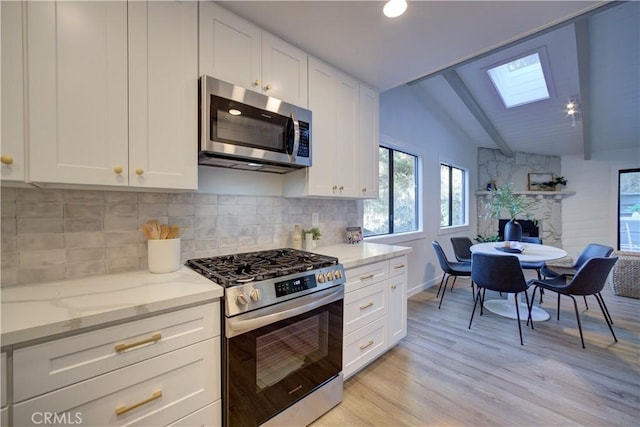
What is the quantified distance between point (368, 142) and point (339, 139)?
0.40 m

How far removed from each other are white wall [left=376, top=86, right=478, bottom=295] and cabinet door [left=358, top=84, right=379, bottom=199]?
0.78 m

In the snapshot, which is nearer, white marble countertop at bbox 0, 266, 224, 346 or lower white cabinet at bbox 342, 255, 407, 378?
white marble countertop at bbox 0, 266, 224, 346

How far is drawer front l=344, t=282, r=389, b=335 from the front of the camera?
5.89ft

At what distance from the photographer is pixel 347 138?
A: 2242mm

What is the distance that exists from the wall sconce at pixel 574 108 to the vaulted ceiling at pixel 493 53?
2.7 inches

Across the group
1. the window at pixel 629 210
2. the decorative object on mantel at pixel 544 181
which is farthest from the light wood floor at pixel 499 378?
the decorative object on mantel at pixel 544 181

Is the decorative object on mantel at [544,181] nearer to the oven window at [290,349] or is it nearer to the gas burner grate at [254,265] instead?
the gas burner grate at [254,265]

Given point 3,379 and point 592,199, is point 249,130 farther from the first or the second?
point 592,199

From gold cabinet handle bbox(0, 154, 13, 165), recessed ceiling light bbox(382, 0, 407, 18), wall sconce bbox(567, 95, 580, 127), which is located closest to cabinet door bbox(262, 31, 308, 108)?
recessed ceiling light bbox(382, 0, 407, 18)

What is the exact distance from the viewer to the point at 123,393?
0.98 meters

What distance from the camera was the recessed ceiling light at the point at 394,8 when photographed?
1.50 m

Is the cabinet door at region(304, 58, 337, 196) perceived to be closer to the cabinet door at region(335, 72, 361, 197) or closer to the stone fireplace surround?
the cabinet door at region(335, 72, 361, 197)

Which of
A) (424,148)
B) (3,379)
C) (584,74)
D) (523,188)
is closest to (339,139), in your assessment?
(3,379)

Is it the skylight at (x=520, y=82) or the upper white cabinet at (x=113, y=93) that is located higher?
the skylight at (x=520, y=82)
